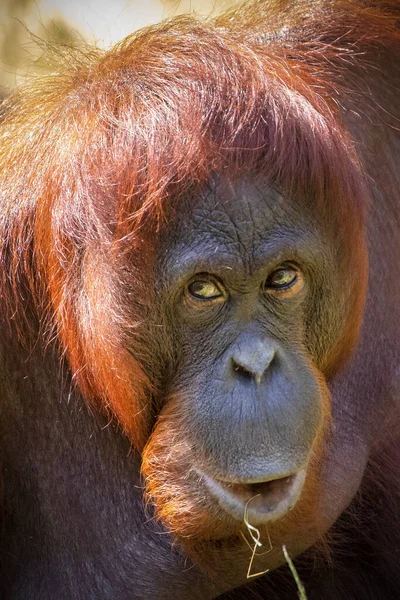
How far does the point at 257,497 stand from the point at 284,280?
2.06 ft

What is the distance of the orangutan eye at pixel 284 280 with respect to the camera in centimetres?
291

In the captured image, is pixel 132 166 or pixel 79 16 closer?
pixel 132 166

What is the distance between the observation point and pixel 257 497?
2.89 meters

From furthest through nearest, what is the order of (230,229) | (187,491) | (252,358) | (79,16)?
(79,16), (187,491), (230,229), (252,358)

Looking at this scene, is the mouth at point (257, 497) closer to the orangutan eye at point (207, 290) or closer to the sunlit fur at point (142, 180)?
the sunlit fur at point (142, 180)

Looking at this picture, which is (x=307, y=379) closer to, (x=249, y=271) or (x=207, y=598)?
(x=249, y=271)

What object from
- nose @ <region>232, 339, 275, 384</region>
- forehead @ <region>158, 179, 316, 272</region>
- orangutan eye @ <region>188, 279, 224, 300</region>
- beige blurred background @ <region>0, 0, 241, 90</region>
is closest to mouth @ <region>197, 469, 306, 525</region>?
nose @ <region>232, 339, 275, 384</region>

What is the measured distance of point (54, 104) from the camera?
338 centimetres

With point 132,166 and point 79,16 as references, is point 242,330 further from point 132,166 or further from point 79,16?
point 79,16

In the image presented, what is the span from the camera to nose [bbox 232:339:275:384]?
2.74 meters

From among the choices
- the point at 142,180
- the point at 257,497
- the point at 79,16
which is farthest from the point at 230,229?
the point at 79,16

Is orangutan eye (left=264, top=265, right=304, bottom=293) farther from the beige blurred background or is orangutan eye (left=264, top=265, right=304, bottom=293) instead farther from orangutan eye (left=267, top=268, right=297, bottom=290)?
the beige blurred background

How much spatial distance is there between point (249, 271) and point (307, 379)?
35 cm

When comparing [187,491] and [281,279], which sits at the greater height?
[281,279]
